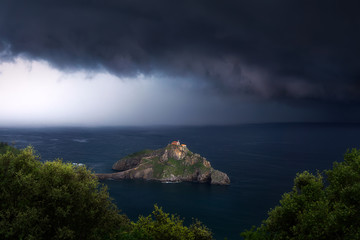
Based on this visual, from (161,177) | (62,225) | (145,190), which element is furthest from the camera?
(161,177)

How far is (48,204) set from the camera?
2364 centimetres

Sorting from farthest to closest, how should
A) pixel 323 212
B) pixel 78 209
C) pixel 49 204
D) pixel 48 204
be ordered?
1. pixel 78 209
2. pixel 323 212
3. pixel 48 204
4. pixel 49 204

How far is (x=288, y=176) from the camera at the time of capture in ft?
518

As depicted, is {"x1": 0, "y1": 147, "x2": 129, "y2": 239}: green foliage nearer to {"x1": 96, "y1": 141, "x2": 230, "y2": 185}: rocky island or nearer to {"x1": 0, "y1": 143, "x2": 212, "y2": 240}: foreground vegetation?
{"x1": 0, "y1": 143, "x2": 212, "y2": 240}: foreground vegetation

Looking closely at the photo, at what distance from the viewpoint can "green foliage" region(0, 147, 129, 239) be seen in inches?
852

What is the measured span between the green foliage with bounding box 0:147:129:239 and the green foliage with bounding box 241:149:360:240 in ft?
66.4

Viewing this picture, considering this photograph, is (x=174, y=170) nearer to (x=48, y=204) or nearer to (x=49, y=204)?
(x=48, y=204)

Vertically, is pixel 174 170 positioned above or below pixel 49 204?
below

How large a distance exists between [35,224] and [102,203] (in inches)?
281

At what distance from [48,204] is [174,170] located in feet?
423

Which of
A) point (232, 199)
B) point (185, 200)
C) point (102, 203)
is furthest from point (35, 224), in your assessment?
point (232, 199)

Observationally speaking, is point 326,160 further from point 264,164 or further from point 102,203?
point 102,203

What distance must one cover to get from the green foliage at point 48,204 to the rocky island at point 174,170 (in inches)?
4753

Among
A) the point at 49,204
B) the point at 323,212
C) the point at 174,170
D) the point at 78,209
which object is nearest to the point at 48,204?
the point at 49,204
